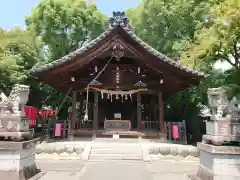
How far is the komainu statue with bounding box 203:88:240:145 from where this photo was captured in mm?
6816

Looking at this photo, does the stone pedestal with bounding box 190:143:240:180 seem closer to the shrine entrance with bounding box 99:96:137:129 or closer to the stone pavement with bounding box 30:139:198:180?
the stone pavement with bounding box 30:139:198:180

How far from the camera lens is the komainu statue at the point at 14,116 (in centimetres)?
729

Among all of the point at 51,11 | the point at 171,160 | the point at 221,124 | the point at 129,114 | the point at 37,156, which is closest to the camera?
the point at 221,124

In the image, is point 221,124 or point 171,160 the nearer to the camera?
point 221,124

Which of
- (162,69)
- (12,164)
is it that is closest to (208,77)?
(162,69)

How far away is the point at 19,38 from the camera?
23672mm

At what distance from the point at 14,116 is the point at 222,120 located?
230 inches

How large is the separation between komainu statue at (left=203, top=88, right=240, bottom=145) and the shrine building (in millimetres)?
7406

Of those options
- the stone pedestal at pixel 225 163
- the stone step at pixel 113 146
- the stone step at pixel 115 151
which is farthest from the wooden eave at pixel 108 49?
the stone pedestal at pixel 225 163

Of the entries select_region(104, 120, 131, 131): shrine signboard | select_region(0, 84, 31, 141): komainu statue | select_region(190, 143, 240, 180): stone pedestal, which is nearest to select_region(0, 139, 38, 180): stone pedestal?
select_region(0, 84, 31, 141): komainu statue

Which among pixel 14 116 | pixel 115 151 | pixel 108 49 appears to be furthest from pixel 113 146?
pixel 14 116

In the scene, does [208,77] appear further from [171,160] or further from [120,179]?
[120,179]

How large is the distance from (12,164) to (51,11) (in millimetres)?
21677

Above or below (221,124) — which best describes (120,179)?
below
